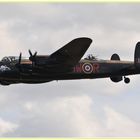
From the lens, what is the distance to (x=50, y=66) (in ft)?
120

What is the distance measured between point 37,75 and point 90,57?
393 cm

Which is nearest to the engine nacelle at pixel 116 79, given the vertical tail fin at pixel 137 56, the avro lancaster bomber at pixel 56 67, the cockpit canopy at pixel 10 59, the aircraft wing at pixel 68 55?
the avro lancaster bomber at pixel 56 67

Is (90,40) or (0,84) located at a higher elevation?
(90,40)

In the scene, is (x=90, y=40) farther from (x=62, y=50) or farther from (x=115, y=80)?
(x=115, y=80)

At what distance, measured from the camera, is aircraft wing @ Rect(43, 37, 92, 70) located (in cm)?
3531

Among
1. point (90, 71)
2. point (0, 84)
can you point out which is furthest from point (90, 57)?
point (0, 84)

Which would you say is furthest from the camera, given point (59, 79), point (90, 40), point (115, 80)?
point (115, 80)

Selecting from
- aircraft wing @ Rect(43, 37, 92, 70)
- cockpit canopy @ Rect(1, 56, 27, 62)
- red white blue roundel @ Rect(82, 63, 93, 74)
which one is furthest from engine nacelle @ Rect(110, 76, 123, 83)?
cockpit canopy @ Rect(1, 56, 27, 62)

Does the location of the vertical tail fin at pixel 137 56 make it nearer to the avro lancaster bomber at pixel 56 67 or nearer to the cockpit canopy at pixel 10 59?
the avro lancaster bomber at pixel 56 67

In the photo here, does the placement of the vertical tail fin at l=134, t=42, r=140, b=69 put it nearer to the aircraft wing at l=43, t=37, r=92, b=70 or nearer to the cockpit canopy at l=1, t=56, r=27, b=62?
the aircraft wing at l=43, t=37, r=92, b=70

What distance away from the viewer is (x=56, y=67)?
1447 inches

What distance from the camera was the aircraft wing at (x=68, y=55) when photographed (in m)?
35.3

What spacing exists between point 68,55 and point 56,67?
1138mm

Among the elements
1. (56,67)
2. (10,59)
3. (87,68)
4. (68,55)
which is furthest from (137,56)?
(10,59)
